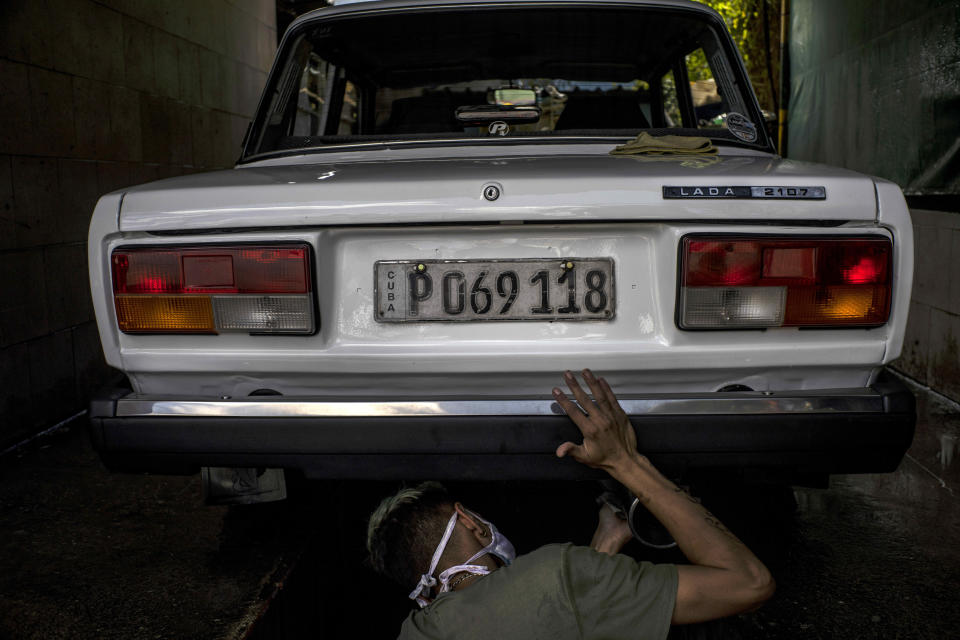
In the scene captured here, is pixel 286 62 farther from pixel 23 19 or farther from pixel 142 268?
pixel 23 19

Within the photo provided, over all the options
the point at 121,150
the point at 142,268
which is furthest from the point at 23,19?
Answer: the point at 142,268

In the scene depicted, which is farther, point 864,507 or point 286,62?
point 864,507

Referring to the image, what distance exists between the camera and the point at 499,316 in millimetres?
2150

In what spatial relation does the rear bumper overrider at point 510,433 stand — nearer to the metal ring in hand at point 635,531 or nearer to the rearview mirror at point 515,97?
the metal ring in hand at point 635,531

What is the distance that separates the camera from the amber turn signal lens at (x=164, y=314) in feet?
7.21

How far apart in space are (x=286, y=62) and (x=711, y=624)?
2444mm

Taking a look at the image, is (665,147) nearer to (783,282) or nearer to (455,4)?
(783,282)

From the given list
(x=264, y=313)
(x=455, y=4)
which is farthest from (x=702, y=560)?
(x=455, y=4)

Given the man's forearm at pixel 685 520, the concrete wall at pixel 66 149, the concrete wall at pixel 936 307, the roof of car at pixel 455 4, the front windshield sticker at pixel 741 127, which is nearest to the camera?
the man's forearm at pixel 685 520

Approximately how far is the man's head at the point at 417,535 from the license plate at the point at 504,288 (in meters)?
0.45

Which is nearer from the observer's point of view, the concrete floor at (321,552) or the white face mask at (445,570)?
the white face mask at (445,570)

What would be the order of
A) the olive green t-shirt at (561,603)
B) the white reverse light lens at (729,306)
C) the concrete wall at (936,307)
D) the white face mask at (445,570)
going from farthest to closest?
the concrete wall at (936,307) → the white reverse light lens at (729,306) → the white face mask at (445,570) → the olive green t-shirt at (561,603)

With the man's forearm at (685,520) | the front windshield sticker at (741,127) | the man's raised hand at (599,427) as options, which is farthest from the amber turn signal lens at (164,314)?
the front windshield sticker at (741,127)

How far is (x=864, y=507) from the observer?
353cm
